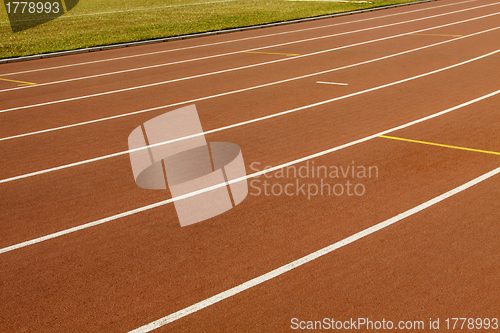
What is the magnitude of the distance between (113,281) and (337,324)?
2.20 m

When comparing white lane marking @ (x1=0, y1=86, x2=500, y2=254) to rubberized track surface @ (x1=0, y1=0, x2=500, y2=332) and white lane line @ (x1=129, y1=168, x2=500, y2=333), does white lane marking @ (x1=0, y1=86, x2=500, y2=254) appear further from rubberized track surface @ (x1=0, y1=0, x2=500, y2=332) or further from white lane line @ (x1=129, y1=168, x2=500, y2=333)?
white lane line @ (x1=129, y1=168, x2=500, y2=333)

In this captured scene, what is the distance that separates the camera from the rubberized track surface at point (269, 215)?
452 cm

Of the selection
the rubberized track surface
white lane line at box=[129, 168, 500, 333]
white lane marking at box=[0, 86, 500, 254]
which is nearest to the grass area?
the rubberized track surface

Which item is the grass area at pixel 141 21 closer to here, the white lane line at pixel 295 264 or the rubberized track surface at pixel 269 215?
the rubberized track surface at pixel 269 215

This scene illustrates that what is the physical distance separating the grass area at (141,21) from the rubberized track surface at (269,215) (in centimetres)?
940

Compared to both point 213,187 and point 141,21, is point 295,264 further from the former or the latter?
point 141,21

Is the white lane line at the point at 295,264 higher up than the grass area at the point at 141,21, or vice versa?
the grass area at the point at 141,21

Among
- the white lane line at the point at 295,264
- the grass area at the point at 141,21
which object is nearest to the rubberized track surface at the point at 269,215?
the white lane line at the point at 295,264

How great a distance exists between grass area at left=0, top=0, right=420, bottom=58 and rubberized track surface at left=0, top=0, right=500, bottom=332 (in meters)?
9.40

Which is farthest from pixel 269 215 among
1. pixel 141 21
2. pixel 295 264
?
pixel 141 21

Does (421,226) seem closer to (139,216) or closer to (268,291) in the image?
(268,291)

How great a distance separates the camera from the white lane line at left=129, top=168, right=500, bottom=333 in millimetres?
4383

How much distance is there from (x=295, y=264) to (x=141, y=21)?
2465cm

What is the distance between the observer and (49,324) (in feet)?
14.4
